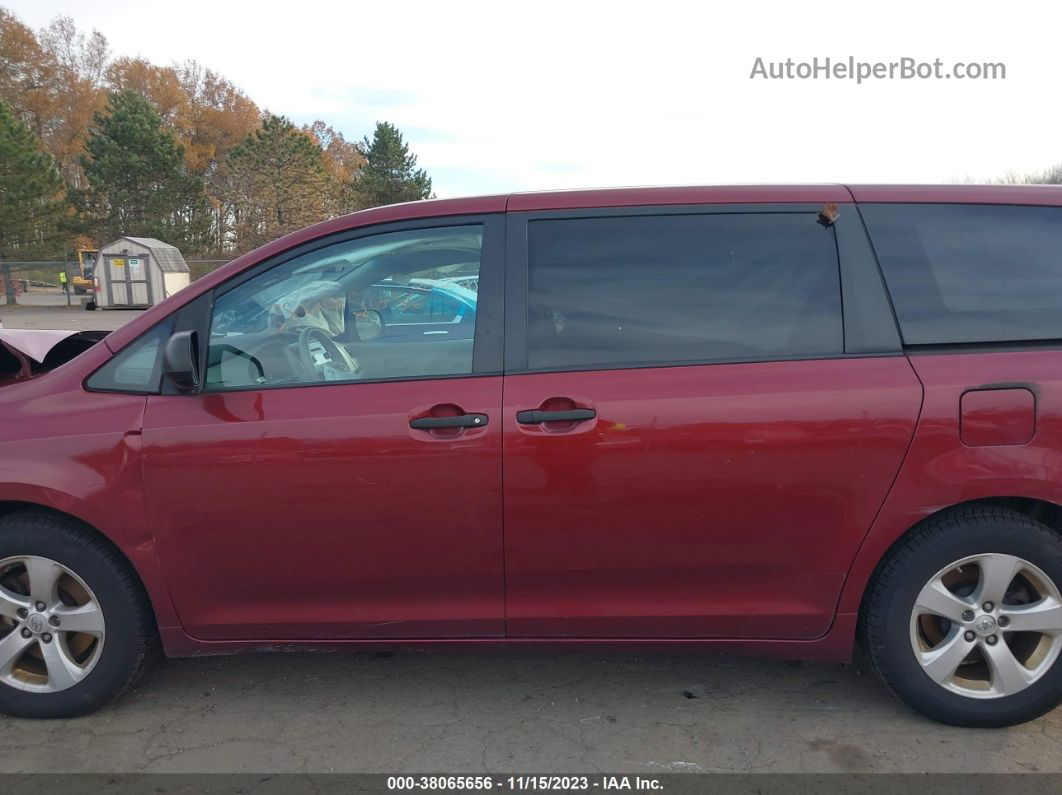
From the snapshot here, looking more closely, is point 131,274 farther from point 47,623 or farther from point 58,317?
point 47,623

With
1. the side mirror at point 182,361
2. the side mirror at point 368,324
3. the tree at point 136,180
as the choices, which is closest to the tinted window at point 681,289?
the side mirror at point 368,324

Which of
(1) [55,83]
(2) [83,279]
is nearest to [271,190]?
(2) [83,279]

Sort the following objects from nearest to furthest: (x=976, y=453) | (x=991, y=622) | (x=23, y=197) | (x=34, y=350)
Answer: (x=976, y=453)
(x=991, y=622)
(x=34, y=350)
(x=23, y=197)

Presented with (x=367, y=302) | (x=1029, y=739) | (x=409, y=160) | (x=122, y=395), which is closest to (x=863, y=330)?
(x=1029, y=739)

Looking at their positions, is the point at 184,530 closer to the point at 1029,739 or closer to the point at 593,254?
the point at 593,254

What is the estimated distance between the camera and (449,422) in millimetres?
2600

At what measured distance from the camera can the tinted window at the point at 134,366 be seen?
9.14 feet

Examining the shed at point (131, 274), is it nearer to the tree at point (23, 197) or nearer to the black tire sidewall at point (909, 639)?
the tree at point (23, 197)

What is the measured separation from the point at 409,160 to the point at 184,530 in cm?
4980

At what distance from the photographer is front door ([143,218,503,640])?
8.59 feet

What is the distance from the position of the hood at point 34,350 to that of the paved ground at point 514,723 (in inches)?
53.1

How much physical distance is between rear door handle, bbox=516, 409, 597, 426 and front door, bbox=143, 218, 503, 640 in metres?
0.09

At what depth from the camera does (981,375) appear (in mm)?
2588

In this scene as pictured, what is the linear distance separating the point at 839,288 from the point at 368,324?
5.42 feet
